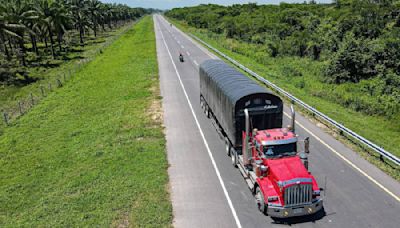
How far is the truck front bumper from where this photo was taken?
38.8ft

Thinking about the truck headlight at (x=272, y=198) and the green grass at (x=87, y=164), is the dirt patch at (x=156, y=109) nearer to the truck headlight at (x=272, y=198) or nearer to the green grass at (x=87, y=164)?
the green grass at (x=87, y=164)

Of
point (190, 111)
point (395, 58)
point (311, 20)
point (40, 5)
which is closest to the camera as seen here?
point (190, 111)

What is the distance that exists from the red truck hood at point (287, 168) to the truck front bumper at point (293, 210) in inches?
37.8

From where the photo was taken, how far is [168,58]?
49.6m

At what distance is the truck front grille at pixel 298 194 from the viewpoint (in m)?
11.8

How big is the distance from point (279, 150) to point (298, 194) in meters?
1.89

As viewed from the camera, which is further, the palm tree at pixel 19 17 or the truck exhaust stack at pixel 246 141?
the palm tree at pixel 19 17

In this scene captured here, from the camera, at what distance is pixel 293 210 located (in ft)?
38.9

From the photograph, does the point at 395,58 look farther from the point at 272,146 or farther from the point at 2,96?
the point at 2,96

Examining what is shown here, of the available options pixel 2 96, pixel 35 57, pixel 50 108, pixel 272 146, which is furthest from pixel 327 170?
pixel 35 57

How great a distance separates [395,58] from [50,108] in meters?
33.5

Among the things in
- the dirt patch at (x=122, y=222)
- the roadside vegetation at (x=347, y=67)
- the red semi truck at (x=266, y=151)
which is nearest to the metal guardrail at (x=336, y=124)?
the roadside vegetation at (x=347, y=67)

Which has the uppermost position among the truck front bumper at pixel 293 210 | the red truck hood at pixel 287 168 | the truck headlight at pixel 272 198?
the red truck hood at pixel 287 168

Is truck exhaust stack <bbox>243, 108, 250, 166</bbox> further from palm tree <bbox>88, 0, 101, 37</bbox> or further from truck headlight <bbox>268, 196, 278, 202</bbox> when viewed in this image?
palm tree <bbox>88, 0, 101, 37</bbox>
